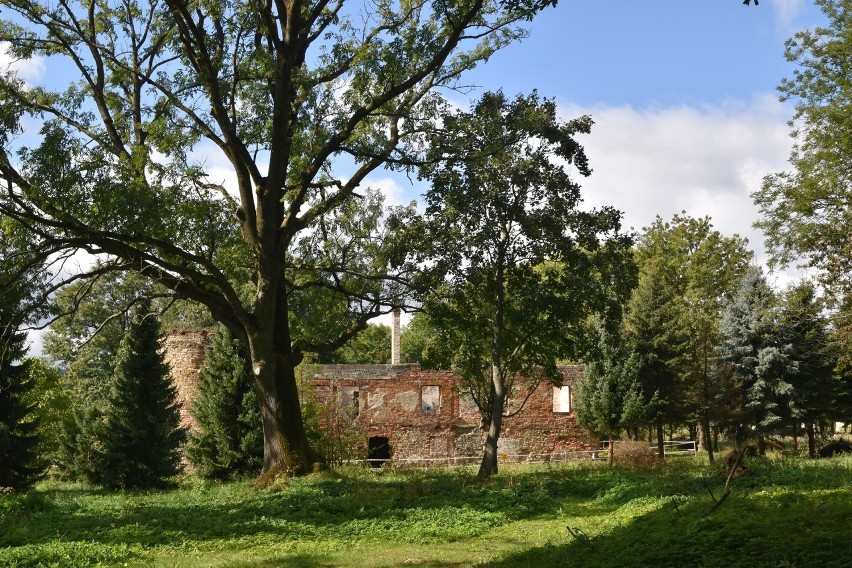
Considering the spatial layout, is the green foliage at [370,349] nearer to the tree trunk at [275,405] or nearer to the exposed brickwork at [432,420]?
the exposed brickwork at [432,420]

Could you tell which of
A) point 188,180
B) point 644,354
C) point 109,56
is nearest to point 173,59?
point 109,56

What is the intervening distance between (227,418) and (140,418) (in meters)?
2.47

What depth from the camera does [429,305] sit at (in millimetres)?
18875

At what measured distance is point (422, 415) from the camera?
31281mm

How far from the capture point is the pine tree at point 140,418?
23438 millimetres

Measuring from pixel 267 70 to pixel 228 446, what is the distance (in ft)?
35.3

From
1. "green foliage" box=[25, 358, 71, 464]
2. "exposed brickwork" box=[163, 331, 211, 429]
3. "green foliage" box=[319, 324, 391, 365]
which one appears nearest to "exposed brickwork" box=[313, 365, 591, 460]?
"exposed brickwork" box=[163, 331, 211, 429]

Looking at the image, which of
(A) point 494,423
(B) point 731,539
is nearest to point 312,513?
(A) point 494,423

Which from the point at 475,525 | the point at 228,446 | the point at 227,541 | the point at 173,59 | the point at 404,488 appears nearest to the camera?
the point at 227,541

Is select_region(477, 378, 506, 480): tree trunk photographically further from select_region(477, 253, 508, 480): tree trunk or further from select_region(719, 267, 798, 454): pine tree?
select_region(719, 267, 798, 454): pine tree

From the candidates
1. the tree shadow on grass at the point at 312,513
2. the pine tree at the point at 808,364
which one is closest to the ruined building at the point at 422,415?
the pine tree at the point at 808,364

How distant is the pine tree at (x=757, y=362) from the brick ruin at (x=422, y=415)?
19.8ft

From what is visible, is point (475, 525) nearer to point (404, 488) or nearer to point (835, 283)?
point (404, 488)

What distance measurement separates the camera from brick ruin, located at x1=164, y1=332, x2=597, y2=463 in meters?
31.1
